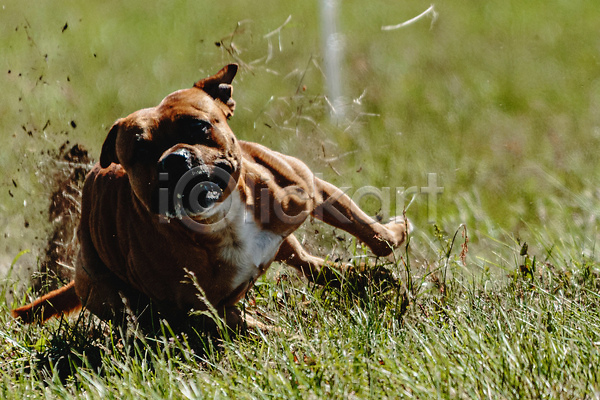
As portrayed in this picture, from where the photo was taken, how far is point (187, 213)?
11.9 ft

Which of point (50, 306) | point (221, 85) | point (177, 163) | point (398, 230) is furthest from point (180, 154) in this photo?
point (398, 230)

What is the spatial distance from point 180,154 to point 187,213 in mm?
306

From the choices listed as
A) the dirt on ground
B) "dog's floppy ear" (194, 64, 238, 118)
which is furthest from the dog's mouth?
the dirt on ground

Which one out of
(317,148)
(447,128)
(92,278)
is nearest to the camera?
(92,278)

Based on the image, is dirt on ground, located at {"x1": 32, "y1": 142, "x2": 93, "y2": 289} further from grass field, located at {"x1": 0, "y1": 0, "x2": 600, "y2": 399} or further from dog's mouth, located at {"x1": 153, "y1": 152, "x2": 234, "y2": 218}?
dog's mouth, located at {"x1": 153, "y1": 152, "x2": 234, "y2": 218}

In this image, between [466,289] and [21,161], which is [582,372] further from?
[21,161]

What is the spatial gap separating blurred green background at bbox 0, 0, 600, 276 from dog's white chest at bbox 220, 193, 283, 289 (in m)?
1.26

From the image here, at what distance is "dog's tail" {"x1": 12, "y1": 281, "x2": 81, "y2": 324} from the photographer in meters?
4.30

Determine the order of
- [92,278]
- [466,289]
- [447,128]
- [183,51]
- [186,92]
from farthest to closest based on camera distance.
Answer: [183,51]
[447,128]
[92,278]
[186,92]
[466,289]

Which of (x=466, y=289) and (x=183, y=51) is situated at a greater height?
(x=183, y=51)

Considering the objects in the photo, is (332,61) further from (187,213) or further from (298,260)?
(187,213)

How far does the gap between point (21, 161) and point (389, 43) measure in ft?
12.4

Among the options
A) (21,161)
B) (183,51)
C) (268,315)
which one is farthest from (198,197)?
(183,51)

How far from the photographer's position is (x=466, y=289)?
3.58m
